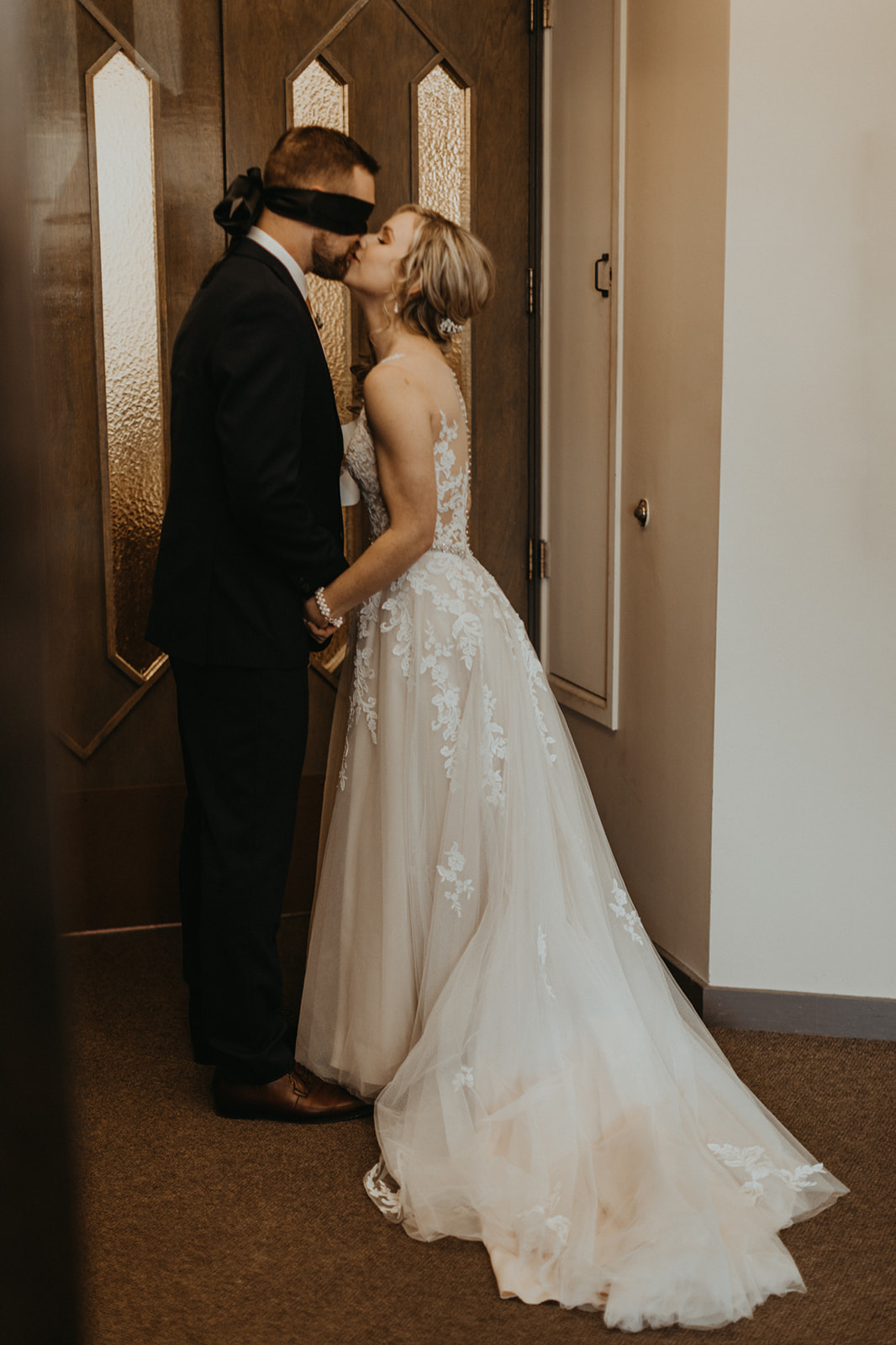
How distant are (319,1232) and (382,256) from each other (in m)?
1.68

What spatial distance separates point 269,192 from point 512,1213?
5.64 ft

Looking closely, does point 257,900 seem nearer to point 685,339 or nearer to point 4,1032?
point 685,339

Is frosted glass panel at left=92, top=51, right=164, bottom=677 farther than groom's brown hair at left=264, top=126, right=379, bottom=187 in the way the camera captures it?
Yes

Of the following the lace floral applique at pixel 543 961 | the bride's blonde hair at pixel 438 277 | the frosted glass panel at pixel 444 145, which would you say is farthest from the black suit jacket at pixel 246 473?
the frosted glass panel at pixel 444 145

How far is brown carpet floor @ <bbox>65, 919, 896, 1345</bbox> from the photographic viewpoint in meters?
1.46

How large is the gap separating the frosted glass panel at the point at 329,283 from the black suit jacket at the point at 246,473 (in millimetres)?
898

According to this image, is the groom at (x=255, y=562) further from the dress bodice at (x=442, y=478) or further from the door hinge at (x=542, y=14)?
the door hinge at (x=542, y=14)

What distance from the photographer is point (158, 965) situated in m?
2.75

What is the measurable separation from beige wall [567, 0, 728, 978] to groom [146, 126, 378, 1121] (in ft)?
2.37

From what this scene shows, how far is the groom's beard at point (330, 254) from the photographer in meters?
1.96

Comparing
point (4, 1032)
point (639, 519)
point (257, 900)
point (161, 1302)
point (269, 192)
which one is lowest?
point (161, 1302)

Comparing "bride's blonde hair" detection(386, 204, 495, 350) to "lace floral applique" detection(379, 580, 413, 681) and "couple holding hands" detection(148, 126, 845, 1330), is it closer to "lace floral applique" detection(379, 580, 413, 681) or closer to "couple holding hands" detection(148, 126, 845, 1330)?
"couple holding hands" detection(148, 126, 845, 1330)

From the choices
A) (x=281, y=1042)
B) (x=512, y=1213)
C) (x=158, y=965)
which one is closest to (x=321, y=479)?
(x=281, y=1042)

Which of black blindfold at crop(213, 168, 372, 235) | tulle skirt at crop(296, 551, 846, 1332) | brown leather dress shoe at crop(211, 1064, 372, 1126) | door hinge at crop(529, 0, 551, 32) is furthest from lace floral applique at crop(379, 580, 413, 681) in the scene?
door hinge at crop(529, 0, 551, 32)
